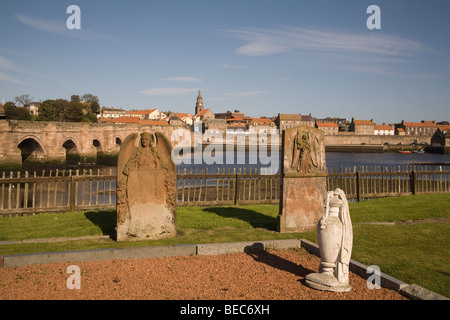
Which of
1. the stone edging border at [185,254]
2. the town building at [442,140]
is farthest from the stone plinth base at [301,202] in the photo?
the town building at [442,140]

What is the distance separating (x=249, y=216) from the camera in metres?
12.2

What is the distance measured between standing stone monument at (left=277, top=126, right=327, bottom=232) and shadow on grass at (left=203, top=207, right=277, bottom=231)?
31.1 inches

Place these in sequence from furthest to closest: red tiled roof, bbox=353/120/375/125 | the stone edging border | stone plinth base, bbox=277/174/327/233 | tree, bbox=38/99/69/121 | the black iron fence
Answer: red tiled roof, bbox=353/120/375/125 → tree, bbox=38/99/69/121 → the black iron fence → stone plinth base, bbox=277/174/327/233 → the stone edging border

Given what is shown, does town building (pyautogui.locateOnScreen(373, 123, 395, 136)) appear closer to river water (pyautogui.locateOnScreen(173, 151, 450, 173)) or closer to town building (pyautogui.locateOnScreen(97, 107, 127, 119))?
river water (pyautogui.locateOnScreen(173, 151, 450, 173))

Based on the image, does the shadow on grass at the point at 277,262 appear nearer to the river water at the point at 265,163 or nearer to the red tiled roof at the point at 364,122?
the river water at the point at 265,163

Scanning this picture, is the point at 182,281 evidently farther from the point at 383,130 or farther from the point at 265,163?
the point at 383,130

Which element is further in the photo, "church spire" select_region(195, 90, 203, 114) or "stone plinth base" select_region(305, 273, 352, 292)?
"church spire" select_region(195, 90, 203, 114)

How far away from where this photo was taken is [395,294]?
219 inches

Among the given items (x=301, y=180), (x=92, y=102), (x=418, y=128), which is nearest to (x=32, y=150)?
(x=301, y=180)

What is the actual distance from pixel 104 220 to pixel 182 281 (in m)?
5.91

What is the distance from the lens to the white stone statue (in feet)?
18.5

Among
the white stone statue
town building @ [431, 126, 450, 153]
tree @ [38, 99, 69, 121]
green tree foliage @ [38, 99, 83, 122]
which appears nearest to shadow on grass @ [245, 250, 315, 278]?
the white stone statue
